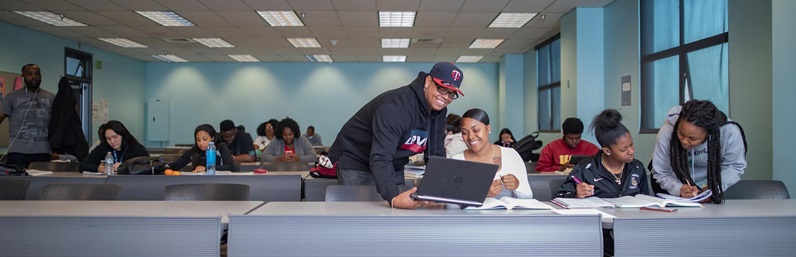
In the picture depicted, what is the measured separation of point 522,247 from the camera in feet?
6.73

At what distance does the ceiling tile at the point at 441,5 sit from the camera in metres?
7.62

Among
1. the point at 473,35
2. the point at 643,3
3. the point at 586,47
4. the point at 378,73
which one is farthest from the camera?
the point at 378,73

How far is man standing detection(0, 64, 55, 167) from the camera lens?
4977mm

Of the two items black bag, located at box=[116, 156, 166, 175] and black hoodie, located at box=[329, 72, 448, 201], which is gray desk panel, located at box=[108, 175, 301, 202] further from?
black hoodie, located at box=[329, 72, 448, 201]

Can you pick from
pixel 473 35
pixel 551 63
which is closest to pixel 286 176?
pixel 473 35

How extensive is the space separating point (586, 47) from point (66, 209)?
7.36 metres

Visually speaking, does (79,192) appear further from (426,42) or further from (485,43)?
(485,43)

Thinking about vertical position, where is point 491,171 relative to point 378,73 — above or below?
below

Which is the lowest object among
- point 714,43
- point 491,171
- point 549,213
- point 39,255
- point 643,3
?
point 39,255

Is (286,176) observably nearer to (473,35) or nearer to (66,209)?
(66,209)

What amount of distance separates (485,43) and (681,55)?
5.50m

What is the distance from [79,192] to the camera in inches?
121

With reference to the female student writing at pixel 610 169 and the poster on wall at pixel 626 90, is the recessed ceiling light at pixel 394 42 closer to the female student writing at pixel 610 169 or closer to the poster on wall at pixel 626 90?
the poster on wall at pixel 626 90

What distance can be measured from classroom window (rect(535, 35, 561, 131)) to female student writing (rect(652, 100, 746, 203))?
7659 millimetres
